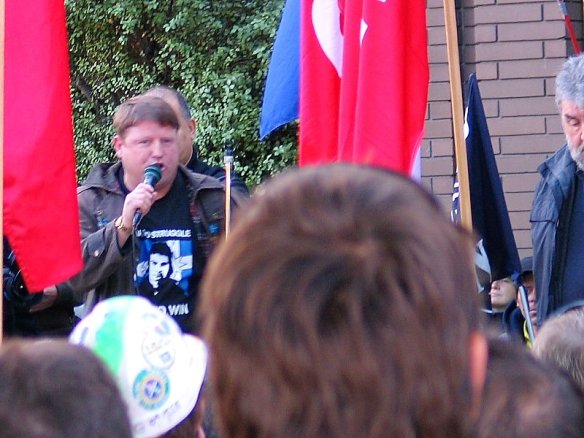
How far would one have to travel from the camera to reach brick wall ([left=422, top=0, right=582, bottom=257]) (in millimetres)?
6289

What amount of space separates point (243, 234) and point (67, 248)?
123 inches

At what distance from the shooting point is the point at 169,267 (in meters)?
4.43

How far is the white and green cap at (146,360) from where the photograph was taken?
2.12 meters

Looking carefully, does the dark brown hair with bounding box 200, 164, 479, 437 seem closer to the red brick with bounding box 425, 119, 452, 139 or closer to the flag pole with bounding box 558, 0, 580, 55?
the flag pole with bounding box 558, 0, 580, 55

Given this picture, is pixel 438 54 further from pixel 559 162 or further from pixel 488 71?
pixel 559 162

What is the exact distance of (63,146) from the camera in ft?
14.3

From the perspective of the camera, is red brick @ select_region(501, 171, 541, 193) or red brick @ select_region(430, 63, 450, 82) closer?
red brick @ select_region(501, 171, 541, 193)

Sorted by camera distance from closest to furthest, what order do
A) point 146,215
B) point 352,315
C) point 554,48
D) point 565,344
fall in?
point 352,315
point 565,344
point 146,215
point 554,48

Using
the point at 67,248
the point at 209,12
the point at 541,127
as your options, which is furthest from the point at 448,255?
the point at 209,12

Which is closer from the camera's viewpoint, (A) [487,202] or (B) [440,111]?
→ (A) [487,202]

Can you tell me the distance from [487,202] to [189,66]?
8.39 meters

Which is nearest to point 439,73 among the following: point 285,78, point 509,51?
point 509,51

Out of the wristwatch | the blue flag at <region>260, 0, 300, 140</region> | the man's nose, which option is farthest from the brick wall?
the wristwatch

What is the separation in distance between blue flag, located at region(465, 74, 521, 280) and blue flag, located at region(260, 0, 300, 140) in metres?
1.11
